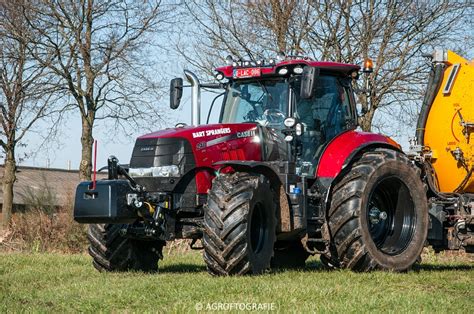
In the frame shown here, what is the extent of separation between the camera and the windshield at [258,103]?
36.0ft

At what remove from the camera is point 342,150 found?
430 inches

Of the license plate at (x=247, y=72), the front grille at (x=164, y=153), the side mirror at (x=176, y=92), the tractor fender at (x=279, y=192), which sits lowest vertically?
the tractor fender at (x=279, y=192)

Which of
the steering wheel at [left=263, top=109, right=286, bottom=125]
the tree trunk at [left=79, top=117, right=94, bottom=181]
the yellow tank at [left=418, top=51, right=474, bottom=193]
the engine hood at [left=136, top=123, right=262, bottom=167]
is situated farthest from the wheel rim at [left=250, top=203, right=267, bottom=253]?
the tree trunk at [left=79, top=117, right=94, bottom=181]

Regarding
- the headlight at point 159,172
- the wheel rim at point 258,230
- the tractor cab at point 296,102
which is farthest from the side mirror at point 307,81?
the headlight at point 159,172

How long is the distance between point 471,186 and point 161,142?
198 inches

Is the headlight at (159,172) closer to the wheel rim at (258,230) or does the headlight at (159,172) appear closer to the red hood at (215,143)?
the red hood at (215,143)

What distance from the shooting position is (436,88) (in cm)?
1275

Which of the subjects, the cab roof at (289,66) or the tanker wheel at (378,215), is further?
the cab roof at (289,66)

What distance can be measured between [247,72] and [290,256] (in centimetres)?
289

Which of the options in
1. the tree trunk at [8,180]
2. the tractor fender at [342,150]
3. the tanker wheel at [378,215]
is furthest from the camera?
the tree trunk at [8,180]

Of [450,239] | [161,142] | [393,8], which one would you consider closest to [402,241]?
[450,239]

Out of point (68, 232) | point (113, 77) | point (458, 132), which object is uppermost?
point (113, 77)

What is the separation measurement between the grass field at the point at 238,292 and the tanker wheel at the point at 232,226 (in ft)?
0.75

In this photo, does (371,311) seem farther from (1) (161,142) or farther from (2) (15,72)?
(2) (15,72)
